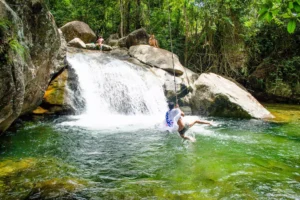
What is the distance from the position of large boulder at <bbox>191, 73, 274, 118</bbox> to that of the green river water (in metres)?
2.09

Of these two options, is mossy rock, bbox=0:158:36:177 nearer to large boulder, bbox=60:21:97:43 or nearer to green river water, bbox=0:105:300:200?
green river water, bbox=0:105:300:200

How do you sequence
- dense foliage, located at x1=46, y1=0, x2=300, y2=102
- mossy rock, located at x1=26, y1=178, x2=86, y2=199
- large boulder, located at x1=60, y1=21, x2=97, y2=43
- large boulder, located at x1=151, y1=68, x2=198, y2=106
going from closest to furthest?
mossy rock, located at x1=26, y1=178, x2=86, y2=199 → large boulder, located at x1=151, y1=68, x2=198, y2=106 → dense foliage, located at x1=46, y1=0, x2=300, y2=102 → large boulder, located at x1=60, y1=21, x2=97, y2=43

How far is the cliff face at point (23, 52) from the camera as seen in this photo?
4859mm

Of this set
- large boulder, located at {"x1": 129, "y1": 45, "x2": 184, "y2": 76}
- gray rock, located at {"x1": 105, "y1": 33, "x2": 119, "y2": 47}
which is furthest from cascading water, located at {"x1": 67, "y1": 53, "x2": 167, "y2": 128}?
gray rock, located at {"x1": 105, "y1": 33, "x2": 119, "y2": 47}

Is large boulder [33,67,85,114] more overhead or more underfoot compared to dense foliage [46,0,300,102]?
more underfoot

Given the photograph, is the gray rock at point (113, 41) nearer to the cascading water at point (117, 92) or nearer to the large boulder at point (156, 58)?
the large boulder at point (156, 58)

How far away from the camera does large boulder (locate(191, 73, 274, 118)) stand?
1056cm

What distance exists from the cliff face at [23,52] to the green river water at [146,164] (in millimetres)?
1055

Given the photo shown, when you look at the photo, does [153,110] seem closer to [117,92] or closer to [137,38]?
[117,92]

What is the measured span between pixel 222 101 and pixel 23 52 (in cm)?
773

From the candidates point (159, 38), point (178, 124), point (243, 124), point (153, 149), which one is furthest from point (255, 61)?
point (153, 149)

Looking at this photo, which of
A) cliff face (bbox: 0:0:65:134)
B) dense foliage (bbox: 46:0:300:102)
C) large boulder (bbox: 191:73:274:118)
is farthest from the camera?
dense foliage (bbox: 46:0:300:102)

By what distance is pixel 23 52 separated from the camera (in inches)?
217

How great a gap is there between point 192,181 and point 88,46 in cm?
1374
